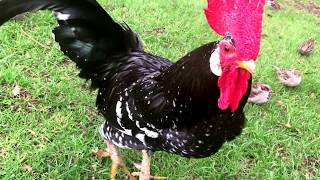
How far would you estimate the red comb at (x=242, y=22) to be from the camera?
2.49m

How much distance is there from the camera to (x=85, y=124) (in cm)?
416

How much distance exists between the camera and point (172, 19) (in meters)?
5.98

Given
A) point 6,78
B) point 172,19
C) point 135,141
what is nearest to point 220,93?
point 135,141

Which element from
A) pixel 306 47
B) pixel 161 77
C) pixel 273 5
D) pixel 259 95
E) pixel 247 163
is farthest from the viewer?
pixel 273 5

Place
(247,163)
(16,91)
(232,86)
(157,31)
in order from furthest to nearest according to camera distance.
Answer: (157,31)
(16,91)
(247,163)
(232,86)

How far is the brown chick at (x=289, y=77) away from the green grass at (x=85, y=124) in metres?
0.08

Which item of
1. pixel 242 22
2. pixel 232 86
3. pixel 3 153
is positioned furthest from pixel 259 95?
pixel 3 153

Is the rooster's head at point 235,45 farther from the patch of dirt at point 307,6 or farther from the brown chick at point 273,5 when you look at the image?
the patch of dirt at point 307,6

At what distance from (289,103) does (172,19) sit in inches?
73.0

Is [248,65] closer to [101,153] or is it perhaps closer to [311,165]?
[101,153]

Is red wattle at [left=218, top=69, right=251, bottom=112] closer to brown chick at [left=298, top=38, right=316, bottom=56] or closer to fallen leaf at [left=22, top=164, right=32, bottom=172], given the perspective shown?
fallen leaf at [left=22, top=164, right=32, bottom=172]

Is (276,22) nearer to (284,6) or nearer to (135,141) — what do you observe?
(284,6)

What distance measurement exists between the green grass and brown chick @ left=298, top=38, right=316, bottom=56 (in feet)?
1.82

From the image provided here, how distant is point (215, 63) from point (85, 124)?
6.07ft
